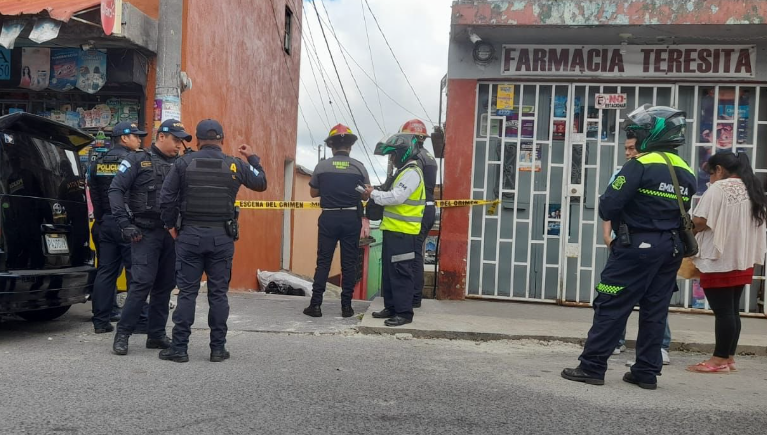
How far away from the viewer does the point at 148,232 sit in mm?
5000

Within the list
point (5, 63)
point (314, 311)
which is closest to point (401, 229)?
point (314, 311)

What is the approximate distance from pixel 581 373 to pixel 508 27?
4.14 metres

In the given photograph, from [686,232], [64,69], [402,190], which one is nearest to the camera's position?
[686,232]

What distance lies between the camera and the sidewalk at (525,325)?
5.93 metres

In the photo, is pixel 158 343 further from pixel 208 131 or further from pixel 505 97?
pixel 505 97

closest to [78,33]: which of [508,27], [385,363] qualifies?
[508,27]

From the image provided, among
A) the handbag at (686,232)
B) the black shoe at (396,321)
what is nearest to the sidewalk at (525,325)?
the black shoe at (396,321)

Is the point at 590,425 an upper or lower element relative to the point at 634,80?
lower

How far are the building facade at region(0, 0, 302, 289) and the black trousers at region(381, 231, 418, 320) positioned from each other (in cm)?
353

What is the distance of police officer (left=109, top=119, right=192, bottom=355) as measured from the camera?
488cm

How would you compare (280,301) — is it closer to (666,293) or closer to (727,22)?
(666,293)

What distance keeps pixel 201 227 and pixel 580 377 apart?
277cm

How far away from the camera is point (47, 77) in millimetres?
8281

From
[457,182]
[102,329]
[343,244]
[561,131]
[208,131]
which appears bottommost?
[102,329]
